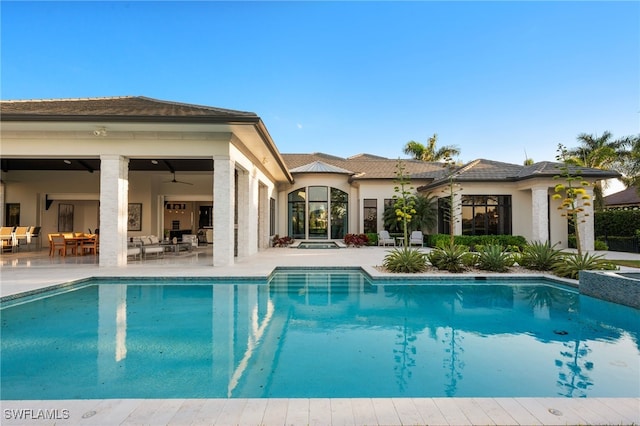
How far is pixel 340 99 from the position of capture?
2523 cm

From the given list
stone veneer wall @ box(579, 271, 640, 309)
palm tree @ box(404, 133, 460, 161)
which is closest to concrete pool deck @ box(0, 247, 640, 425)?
stone veneer wall @ box(579, 271, 640, 309)

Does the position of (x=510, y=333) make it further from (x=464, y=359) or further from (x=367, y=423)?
(x=367, y=423)

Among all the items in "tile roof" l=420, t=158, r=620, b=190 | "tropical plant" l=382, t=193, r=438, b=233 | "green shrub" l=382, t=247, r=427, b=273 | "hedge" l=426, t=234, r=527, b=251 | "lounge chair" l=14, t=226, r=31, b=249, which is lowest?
"green shrub" l=382, t=247, r=427, b=273

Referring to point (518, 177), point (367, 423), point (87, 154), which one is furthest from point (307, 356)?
point (518, 177)

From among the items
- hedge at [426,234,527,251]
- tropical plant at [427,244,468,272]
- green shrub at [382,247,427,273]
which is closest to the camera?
green shrub at [382,247,427,273]

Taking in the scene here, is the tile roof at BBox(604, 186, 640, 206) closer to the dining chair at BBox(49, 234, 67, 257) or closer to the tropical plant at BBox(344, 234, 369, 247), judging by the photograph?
the tropical plant at BBox(344, 234, 369, 247)

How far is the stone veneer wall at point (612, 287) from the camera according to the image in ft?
22.0

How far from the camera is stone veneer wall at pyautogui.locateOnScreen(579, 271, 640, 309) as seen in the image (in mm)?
6703

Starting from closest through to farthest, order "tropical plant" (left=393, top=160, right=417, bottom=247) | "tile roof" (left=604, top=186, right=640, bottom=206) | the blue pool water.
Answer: the blue pool water
"tropical plant" (left=393, top=160, right=417, bottom=247)
"tile roof" (left=604, top=186, right=640, bottom=206)

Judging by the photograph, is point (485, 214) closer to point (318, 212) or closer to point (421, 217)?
point (421, 217)

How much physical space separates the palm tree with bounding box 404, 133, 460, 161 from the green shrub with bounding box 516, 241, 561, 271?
83.7 feet

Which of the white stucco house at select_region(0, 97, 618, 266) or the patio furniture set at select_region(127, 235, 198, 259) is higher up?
the white stucco house at select_region(0, 97, 618, 266)

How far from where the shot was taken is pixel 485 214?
17.8 m

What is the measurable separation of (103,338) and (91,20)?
13.5 m
